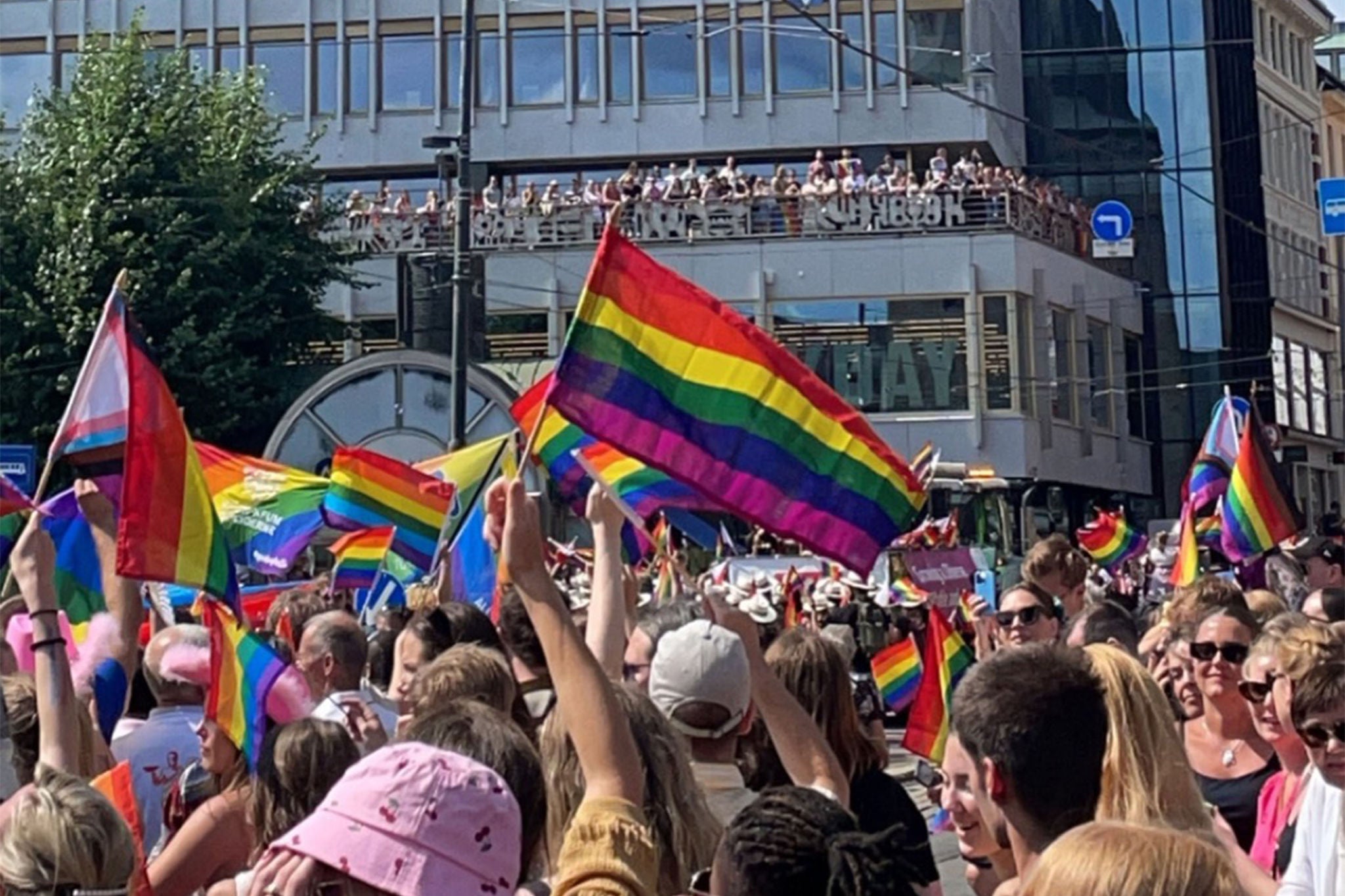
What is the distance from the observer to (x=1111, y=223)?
47281 mm

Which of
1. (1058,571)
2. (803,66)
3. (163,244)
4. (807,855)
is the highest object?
(803,66)

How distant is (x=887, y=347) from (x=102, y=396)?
35.1 meters

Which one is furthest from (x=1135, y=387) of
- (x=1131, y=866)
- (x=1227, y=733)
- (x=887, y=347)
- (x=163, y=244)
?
(x=1131, y=866)

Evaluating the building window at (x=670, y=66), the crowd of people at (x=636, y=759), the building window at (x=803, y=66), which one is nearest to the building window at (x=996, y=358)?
the building window at (x=803, y=66)

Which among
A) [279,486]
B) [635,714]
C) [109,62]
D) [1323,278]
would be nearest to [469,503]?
[279,486]

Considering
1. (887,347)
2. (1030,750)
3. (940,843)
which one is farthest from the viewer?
(887,347)

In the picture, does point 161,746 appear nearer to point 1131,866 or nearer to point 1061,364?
point 1131,866

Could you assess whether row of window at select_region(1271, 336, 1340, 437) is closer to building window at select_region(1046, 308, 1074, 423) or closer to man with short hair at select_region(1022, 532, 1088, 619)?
building window at select_region(1046, 308, 1074, 423)

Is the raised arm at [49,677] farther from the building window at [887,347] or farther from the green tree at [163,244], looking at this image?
the building window at [887,347]

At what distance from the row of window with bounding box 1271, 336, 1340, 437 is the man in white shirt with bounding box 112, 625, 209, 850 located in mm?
55906

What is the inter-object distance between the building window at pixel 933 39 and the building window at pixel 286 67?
1200cm

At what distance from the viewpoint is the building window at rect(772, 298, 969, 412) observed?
43.6 metres

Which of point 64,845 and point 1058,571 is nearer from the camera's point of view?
point 64,845

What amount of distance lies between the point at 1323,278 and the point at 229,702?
64.3 m
